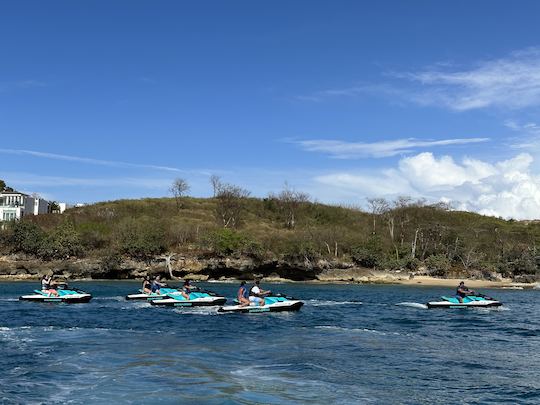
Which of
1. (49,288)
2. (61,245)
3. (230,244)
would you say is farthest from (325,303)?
(61,245)

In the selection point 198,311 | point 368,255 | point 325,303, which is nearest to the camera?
point 198,311

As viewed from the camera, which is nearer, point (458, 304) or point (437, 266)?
point (458, 304)

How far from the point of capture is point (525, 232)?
12744cm

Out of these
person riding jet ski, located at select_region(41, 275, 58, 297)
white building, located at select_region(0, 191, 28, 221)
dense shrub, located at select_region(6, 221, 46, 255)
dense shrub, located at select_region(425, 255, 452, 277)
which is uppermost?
white building, located at select_region(0, 191, 28, 221)

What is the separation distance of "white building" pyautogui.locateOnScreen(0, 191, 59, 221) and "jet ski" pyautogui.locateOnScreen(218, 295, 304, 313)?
278 ft

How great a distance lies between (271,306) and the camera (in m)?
43.2

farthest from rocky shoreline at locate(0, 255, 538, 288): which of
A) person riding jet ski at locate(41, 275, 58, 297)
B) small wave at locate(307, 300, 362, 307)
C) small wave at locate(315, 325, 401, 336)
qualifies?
small wave at locate(315, 325, 401, 336)

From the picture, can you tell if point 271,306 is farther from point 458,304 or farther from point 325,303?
point 458,304

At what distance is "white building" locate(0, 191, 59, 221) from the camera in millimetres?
116500

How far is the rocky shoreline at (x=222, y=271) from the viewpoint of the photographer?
3659 inches

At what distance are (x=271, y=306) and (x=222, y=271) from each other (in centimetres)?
5424

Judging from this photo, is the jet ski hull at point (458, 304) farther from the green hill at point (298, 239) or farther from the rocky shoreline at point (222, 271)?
the green hill at point (298, 239)

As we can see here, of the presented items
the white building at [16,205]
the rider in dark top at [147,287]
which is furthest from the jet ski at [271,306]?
the white building at [16,205]

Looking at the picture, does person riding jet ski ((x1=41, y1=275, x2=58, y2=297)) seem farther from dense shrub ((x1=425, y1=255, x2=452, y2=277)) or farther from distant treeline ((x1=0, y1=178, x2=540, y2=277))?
dense shrub ((x1=425, y1=255, x2=452, y2=277))
